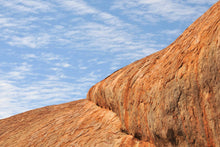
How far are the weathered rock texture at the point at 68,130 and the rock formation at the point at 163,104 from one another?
5cm

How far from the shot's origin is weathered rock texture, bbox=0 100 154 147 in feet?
46.7

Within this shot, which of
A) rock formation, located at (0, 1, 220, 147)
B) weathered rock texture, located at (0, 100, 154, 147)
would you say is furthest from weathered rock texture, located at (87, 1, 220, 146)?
weathered rock texture, located at (0, 100, 154, 147)

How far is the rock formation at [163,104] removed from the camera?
917cm

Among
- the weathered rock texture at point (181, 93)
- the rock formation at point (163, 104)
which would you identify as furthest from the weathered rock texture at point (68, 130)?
the weathered rock texture at point (181, 93)

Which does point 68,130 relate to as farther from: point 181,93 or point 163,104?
point 181,93

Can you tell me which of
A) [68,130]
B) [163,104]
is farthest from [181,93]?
[68,130]

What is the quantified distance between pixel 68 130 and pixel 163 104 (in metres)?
7.64

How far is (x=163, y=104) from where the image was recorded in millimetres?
10766

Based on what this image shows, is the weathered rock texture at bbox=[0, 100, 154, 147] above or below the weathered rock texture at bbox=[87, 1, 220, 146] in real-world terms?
below

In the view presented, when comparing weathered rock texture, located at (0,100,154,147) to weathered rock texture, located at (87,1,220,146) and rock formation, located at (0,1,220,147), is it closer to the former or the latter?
rock formation, located at (0,1,220,147)

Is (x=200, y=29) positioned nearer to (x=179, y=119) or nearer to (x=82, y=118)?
(x=179, y=119)

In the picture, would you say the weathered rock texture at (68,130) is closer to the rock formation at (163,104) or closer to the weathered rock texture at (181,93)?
the rock formation at (163,104)

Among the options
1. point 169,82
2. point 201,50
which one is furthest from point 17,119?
point 201,50

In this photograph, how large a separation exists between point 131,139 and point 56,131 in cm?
591
